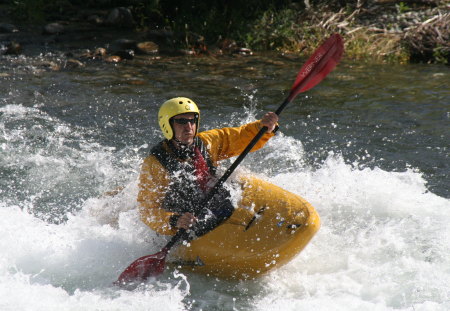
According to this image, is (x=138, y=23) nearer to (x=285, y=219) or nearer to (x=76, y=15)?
(x=76, y=15)

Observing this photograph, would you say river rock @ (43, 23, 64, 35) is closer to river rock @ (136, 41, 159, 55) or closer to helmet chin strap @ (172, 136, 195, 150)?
river rock @ (136, 41, 159, 55)

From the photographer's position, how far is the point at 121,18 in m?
14.4

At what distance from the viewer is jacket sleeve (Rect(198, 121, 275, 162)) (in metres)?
5.20

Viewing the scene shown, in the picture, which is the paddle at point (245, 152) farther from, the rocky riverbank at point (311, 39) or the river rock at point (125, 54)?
the river rock at point (125, 54)

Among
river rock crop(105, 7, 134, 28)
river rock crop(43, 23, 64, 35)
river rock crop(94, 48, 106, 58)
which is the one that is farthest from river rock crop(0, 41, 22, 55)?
river rock crop(105, 7, 134, 28)

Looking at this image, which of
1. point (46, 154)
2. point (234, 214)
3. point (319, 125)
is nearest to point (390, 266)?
point (234, 214)

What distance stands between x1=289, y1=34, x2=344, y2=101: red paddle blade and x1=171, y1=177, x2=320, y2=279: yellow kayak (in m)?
1.09

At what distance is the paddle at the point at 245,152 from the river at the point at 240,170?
135 mm

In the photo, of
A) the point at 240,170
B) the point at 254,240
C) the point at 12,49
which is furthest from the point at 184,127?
the point at 12,49

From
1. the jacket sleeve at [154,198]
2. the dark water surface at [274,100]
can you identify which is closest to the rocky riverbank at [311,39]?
the dark water surface at [274,100]

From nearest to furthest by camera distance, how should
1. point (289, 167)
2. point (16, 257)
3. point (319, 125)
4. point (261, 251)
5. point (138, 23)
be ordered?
point (261, 251) → point (16, 257) → point (289, 167) → point (319, 125) → point (138, 23)

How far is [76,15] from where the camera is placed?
15781 millimetres

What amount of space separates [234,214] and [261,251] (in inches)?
16.3

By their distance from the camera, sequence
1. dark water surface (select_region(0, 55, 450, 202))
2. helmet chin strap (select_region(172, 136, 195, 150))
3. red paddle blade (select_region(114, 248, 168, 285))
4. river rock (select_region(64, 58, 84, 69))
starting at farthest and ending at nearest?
1. river rock (select_region(64, 58, 84, 69))
2. dark water surface (select_region(0, 55, 450, 202))
3. helmet chin strap (select_region(172, 136, 195, 150))
4. red paddle blade (select_region(114, 248, 168, 285))
